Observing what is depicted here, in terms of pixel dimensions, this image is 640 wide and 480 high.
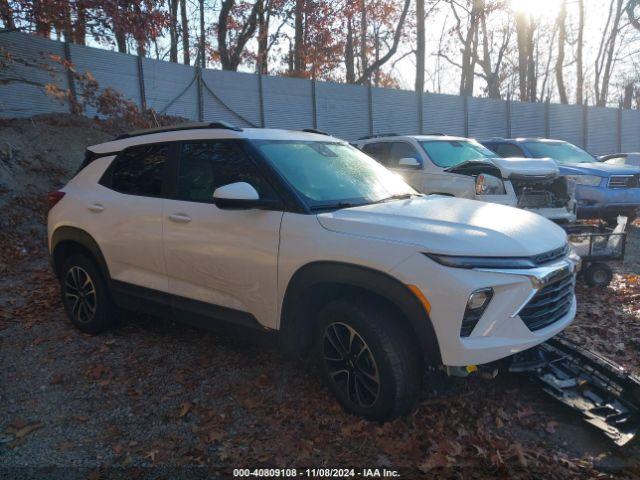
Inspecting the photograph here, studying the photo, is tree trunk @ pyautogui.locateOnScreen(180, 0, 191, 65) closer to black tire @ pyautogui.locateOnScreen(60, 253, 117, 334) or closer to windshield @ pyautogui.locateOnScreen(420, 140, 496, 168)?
windshield @ pyautogui.locateOnScreen(420, 140, 496, 168)

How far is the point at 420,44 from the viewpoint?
20.5 m

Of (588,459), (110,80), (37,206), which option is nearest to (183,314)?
(588,459)

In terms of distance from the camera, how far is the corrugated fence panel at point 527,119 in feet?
71.6

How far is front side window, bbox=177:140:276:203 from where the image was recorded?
146 inches

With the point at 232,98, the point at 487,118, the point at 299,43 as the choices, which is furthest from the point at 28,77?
the point at 487,118

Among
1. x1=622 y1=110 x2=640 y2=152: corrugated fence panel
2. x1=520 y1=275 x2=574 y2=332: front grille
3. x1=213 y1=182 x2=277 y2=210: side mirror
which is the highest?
x1=622 y1=110 x2=640 y2=152: corrugated fence panel

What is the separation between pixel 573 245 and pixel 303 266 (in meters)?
3.94

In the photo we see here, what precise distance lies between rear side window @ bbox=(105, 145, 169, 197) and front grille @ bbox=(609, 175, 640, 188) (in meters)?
7.50

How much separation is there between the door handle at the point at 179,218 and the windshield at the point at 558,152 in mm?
8003

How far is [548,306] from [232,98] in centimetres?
1288

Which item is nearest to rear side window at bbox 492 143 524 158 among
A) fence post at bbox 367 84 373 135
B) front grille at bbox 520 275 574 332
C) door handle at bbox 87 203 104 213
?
front grille at bbox 520 275 574 332

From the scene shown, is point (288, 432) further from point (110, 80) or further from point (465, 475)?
point (110, 80)

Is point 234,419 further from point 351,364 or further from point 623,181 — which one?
point 623,181

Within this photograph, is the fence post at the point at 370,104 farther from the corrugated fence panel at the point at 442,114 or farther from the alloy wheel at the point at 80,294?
the alloy wheel at the point at 80,294
